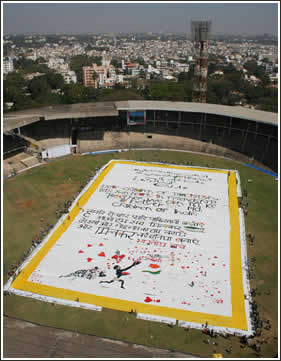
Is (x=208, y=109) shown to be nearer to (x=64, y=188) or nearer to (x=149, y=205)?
(x=149, y=205)

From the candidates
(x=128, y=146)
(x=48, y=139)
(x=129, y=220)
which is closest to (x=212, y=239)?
(x=129, y=220)

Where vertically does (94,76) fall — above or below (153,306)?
above

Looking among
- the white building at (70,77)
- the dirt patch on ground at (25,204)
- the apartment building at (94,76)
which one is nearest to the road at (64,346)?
the dirt patch on ground at (25,204)

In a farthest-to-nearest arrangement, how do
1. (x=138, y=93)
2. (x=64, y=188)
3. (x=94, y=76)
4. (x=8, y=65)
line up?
(x=8, y=65) < (x=94, y=76) < (x=138, y=93) < (x=64, y=188)

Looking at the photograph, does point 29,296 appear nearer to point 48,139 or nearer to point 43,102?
point 48,139

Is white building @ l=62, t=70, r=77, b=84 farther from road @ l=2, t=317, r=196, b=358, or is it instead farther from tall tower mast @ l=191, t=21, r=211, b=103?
road @ l=2, t=317, r=196, b=358

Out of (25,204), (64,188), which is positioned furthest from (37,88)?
(25,204)
